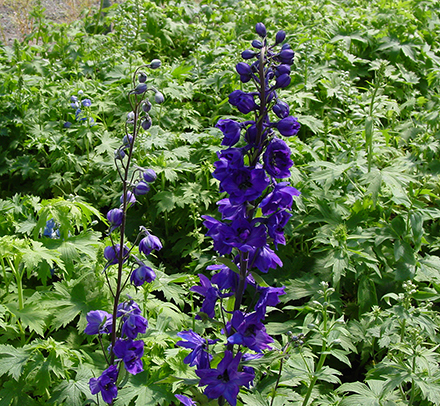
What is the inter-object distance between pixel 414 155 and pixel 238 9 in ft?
16.8

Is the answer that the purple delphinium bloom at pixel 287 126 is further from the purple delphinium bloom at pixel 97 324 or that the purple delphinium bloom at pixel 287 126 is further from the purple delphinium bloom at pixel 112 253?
the purple delphinium bloom at pixel 97 324

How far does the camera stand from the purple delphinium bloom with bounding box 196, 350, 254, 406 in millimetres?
1675

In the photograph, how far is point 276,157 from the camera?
1.60 meters

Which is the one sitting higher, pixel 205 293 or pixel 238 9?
pixel 238 9

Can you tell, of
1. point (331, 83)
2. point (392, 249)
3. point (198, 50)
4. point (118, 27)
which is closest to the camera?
point (392, 249)

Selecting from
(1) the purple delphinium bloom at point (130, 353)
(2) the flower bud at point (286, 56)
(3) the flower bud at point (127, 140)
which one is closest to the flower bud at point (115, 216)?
(3) the flower bud at point (127, 140)

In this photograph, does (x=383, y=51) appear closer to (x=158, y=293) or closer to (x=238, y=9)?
(x=238, y=9)

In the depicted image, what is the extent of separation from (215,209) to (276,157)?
8.74 feet

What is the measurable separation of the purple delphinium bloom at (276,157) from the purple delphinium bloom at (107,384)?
1206mm

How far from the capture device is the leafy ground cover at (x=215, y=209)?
2.54 meters

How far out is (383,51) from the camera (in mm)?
6516

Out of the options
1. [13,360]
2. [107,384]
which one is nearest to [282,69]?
[107,384]

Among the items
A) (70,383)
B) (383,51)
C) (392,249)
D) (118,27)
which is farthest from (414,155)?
(118,27)

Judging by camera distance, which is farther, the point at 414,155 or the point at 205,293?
the point at 414,155
